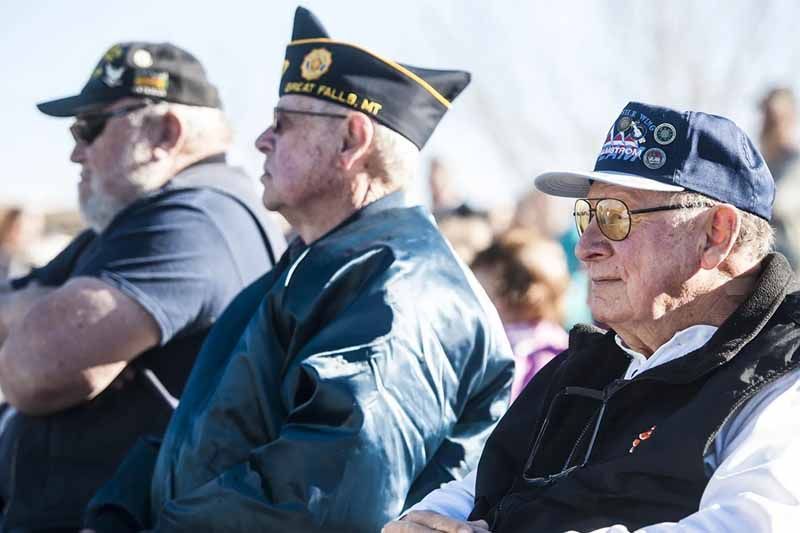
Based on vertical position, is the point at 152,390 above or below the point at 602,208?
below

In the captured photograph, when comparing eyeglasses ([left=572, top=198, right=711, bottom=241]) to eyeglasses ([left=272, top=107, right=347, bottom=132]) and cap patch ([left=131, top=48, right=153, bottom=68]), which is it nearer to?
eyeglasses ([left=272, top=107, right=347, bottom=132])

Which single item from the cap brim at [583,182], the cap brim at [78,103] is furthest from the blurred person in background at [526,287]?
the cap brim at [583,182]

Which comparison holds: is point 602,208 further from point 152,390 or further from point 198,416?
point 152,390

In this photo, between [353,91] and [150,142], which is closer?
[353,91]

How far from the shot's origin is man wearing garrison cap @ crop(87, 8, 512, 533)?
3.33m

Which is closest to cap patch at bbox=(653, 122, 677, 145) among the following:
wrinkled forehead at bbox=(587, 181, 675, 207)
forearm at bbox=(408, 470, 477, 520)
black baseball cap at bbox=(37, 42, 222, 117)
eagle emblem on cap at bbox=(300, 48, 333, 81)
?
wrinkled forehead at bbox=(587, 181, 675, 207)

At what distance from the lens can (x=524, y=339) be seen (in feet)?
16.8

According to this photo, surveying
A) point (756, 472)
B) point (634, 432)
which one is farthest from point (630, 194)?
point (756, 472)

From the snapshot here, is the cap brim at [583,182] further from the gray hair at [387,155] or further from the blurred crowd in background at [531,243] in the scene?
the blurred crowd in background at [531,243]

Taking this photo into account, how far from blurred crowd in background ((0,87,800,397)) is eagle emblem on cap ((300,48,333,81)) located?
1453 millimetres

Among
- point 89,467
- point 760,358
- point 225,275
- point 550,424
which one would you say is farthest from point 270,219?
point 760,358

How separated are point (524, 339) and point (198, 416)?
1.85 meters

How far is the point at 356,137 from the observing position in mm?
4051

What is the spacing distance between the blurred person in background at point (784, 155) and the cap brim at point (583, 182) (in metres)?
3.32
